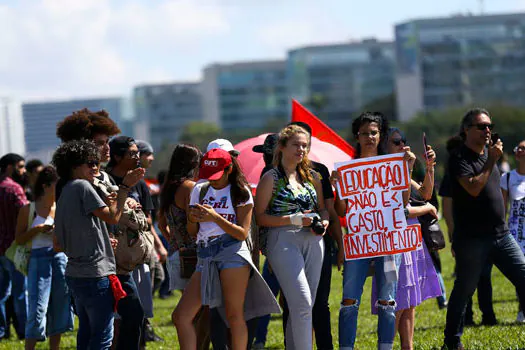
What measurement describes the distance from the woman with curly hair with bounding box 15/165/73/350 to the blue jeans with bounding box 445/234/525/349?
374 centimetres

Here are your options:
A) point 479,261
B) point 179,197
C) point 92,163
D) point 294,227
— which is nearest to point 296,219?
point 294,227

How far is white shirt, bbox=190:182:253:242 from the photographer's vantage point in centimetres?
757

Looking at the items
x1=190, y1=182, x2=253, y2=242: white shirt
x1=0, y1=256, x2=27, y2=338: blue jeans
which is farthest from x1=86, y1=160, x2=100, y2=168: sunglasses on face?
x1=0, y1=256, x2=27, y2=338: blue jeans

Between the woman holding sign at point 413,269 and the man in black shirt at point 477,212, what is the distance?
230 millimetres

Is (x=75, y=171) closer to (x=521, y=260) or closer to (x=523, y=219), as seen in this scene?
(x=521, y=260)

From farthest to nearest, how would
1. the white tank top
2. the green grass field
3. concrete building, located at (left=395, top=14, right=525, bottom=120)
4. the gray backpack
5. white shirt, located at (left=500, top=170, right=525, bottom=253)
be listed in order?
1. concrete building, located at (left=395, top=14, right=525, bottom=120)
2. white shirt, located at (left=500, top=170, right=525, bottom=253)
3. the white tank top
4. the green grass field
5. the gray backpack

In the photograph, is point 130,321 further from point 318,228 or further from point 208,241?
point 318,228

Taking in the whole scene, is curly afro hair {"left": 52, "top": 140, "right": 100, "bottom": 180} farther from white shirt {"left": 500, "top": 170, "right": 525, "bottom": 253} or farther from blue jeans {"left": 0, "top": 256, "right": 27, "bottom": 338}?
white shirt {"left": 500, "top": 170, "right": 525, "bottom": 253}

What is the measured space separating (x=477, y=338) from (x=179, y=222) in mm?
3399

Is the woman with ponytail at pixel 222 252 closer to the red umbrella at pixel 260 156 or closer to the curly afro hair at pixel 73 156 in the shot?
the curly afro hair at pixel 73 156

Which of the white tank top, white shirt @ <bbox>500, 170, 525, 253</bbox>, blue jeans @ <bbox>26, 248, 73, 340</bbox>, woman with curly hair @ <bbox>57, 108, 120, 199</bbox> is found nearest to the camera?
woman with curly hair @ <bbox>57, 108, 120, 199</bbox>

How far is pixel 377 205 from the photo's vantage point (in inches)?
324

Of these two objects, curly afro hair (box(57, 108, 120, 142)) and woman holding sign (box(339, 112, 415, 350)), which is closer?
woman holding sign (box(339, 112, 415, 350))

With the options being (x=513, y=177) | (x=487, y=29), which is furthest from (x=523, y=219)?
(x=487, y=29)
